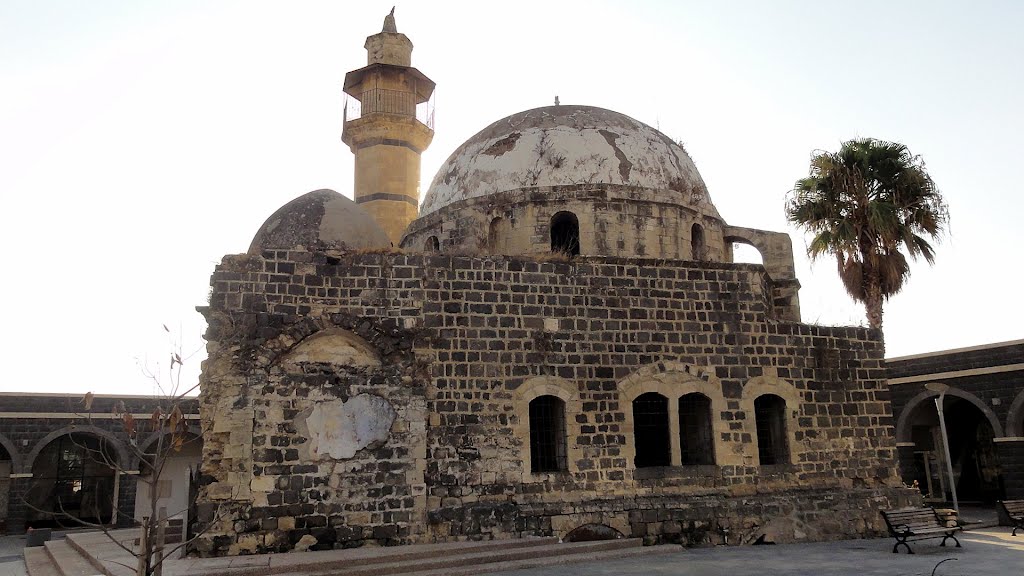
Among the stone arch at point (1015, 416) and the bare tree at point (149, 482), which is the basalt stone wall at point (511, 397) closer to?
the bare tree at point (149, 482)

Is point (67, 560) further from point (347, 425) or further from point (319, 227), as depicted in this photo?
point (319, 227)

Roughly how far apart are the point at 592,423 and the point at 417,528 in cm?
278

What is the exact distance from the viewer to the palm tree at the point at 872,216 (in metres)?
16.7

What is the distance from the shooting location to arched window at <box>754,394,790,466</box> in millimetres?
11453

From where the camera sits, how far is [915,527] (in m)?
9.57

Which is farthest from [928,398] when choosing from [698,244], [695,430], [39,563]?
[39,563]

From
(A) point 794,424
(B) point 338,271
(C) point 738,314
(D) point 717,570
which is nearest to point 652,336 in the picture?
(C) point 738,314

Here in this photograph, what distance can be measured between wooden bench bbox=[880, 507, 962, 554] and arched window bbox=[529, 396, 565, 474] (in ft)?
14.1

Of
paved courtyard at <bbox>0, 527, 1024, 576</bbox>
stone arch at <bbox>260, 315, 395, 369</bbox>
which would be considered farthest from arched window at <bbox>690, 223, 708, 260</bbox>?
stone arch at <bbox>260, 315, 395, 369</bbox>

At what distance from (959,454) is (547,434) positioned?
52.2 ft

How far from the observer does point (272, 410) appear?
30.0ft

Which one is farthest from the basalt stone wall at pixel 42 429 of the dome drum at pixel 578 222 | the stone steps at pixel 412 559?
the stone steps at pixel 412 559

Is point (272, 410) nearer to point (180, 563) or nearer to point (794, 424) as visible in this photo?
point (180, 563)

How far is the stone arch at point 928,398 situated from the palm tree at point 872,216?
10.2 ft
